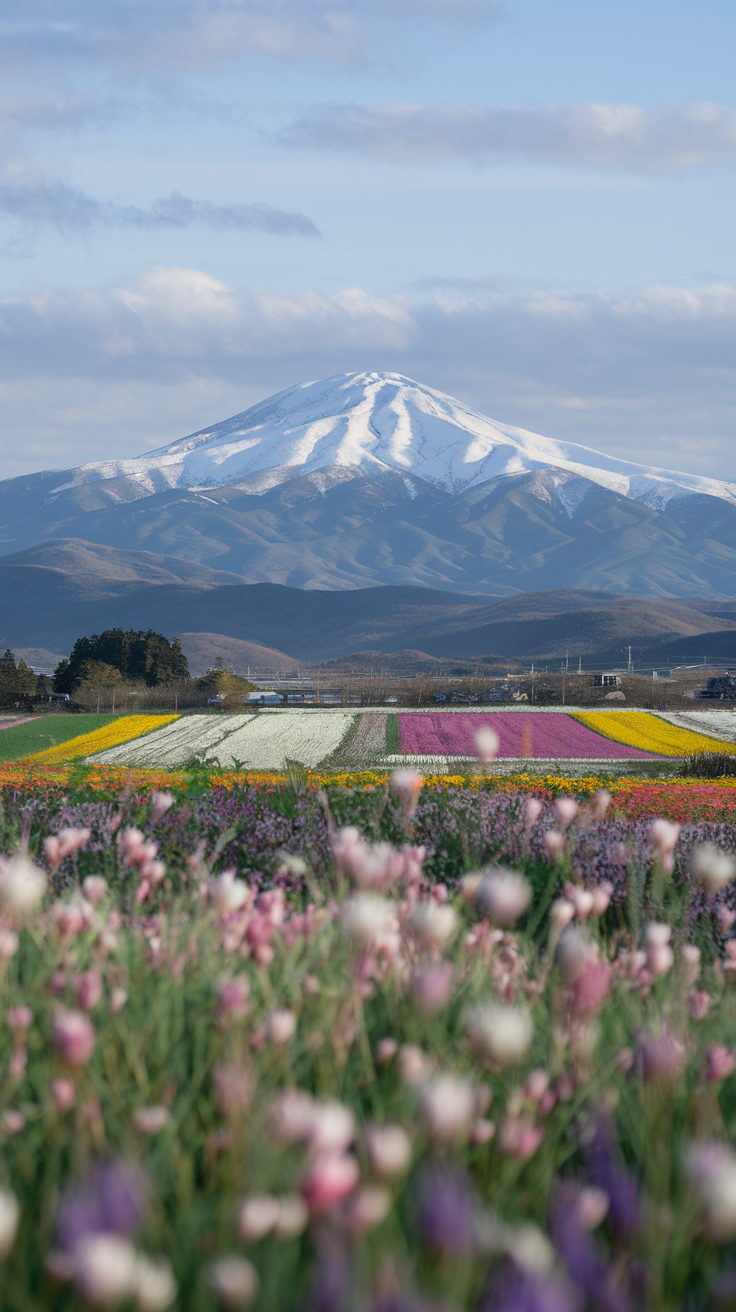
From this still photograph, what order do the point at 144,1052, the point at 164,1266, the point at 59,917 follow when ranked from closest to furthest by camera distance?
the point at 164,1266 < the point at 144,1052 < the point at 59,917

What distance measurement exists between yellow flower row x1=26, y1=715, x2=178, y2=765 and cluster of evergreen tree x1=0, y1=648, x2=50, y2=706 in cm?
1044

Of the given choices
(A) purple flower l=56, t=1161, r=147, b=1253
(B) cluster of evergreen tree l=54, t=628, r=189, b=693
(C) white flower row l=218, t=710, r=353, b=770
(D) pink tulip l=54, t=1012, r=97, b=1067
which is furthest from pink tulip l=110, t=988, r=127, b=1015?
(B) cluster of evergreen tree l=54, t=628, r=189, b=693

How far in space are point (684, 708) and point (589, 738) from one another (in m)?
17.7

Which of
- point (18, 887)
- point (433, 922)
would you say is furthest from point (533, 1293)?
point (18, 887)

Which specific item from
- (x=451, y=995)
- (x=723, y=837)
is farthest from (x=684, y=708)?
(x=451, y=995)

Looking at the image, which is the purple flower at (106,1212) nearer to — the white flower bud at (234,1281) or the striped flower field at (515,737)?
the white flower bud at (234,1281)

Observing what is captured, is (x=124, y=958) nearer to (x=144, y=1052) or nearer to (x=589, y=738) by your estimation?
(x=144, y=1052)

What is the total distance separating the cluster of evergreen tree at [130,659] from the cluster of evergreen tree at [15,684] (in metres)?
2.37

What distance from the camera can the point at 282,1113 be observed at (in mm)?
1964

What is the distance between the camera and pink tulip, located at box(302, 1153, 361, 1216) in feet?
5.27

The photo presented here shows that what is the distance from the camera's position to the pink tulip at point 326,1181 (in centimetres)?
161

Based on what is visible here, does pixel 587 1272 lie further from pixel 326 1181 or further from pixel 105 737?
pixel 105 737

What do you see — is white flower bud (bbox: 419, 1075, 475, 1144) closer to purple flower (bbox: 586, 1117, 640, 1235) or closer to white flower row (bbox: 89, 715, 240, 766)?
purple flower (bbox: 586, 1117, 640, 1235)

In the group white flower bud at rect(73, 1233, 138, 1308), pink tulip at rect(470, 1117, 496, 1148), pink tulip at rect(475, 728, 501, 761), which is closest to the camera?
white flower bud at rect(73, 1233, 138, 1308)
